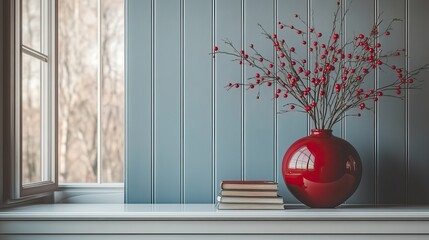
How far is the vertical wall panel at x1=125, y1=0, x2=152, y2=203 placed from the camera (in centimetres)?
250

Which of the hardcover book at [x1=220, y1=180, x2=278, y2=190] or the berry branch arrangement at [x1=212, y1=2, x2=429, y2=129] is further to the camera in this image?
the berry branch arrangement at [x1=212, y1=2, x2=429, y2=129]

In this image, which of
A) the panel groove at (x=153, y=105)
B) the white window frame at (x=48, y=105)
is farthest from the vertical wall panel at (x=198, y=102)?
the white window frame at (x=48, y=105)

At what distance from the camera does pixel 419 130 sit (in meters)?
2.47

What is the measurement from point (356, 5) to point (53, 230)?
5.43 ft

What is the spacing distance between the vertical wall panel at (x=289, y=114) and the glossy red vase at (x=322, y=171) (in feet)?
0.80

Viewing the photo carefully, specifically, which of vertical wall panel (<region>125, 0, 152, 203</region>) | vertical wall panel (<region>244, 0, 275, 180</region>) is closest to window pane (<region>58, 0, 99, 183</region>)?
vertical wall panel (<region>125, 0, 152, 203</region>)

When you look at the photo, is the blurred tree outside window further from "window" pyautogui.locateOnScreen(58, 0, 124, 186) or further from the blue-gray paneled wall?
the blue-gray paneled wall

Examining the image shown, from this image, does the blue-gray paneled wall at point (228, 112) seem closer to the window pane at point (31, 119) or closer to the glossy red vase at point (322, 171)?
the glossy red vase at point (322, 171)

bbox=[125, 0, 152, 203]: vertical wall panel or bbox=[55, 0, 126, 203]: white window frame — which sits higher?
bbox=[125, 0, 152, 203]: vertical wall panel

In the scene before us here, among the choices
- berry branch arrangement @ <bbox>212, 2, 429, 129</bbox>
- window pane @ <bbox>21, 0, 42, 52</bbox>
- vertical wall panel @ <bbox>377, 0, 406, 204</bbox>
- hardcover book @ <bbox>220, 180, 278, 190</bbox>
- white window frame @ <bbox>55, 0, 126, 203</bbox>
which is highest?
window pane @ <bbox>21, 0, 42, 52</bbox>

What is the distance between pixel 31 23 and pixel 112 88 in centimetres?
50

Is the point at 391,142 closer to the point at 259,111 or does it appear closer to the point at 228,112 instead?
the point at 259,111

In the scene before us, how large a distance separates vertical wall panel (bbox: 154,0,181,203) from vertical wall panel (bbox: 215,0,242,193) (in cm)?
19

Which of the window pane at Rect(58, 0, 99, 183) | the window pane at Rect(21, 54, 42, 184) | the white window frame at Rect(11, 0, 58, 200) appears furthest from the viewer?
the window pane at Rect(58, 0, 99, 183)
